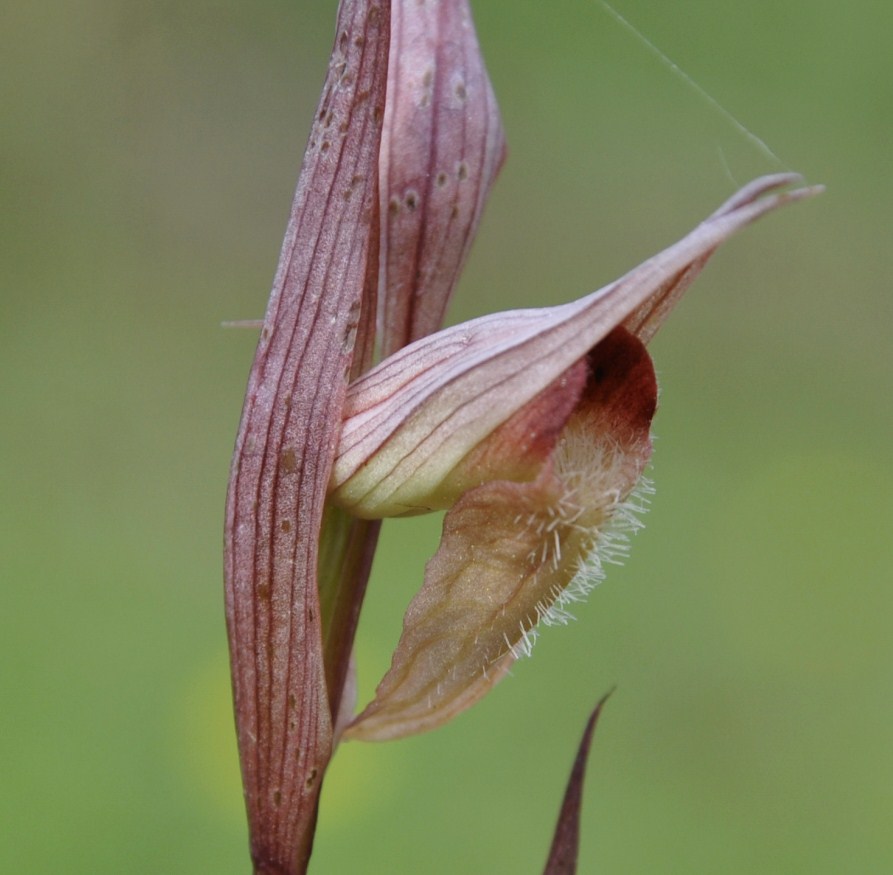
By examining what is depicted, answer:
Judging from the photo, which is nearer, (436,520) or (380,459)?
(380,459)

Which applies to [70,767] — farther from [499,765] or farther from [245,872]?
[499,765]

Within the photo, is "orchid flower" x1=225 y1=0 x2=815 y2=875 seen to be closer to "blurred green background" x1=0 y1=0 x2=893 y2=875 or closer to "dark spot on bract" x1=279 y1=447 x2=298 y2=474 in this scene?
"dark spot on bract" x1=279 y1=447 x2=298 y2=474

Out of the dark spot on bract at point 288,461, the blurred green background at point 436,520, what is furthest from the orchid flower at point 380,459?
the blurred green background at point 436,520

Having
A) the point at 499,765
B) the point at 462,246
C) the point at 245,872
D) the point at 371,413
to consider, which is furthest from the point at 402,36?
the point at 499,765

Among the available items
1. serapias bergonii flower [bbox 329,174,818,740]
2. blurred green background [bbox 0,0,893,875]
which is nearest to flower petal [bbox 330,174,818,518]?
serapias bergonii flower [bbox 329,174,818,740]

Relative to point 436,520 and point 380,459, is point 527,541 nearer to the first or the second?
point 380,459

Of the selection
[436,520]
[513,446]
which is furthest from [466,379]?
[436,520]
